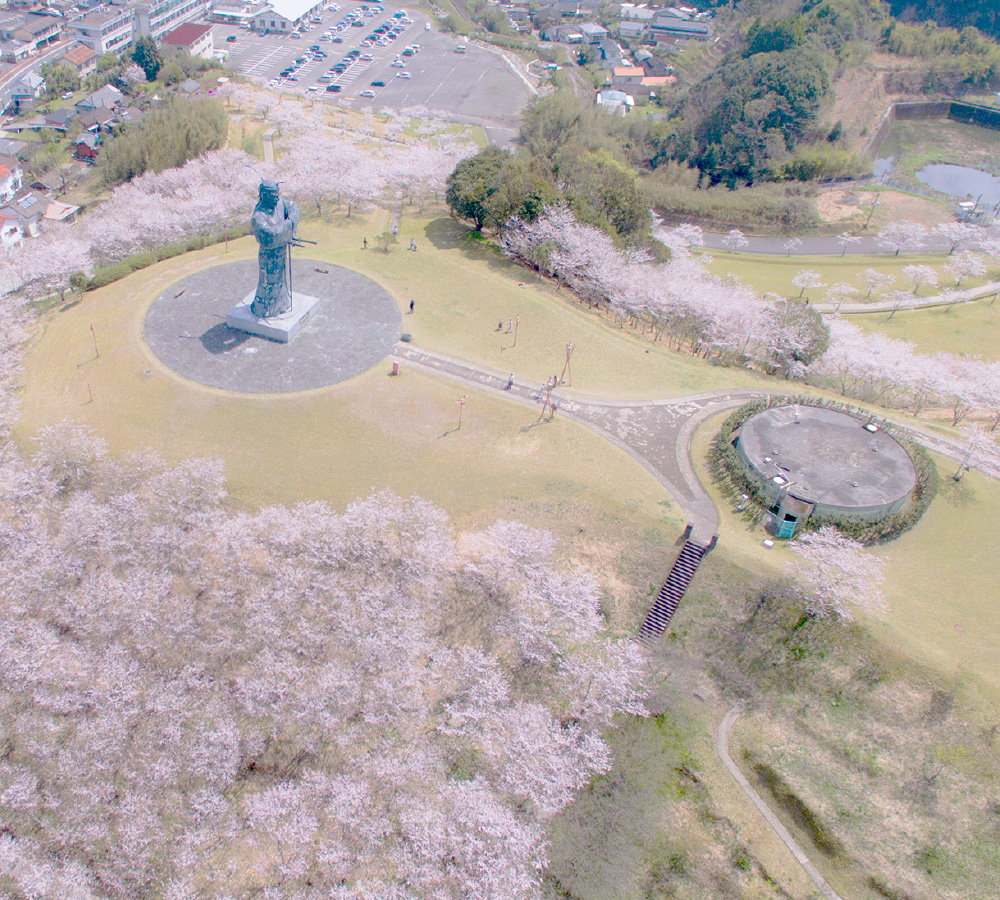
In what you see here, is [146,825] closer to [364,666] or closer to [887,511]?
[364,666]

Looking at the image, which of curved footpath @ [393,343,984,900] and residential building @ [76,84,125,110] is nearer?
curved footpath @ [393,343,984,900]

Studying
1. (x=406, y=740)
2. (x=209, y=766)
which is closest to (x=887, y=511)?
(x=406, y=740)

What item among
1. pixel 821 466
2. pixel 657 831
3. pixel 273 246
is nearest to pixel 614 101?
pixel 273 246

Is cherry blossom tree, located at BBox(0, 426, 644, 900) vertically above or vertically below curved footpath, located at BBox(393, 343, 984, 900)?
below

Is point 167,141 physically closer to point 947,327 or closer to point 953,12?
point 947,327

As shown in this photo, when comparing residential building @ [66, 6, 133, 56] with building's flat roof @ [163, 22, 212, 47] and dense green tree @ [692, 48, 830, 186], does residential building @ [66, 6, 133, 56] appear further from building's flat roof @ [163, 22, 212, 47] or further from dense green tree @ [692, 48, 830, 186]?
dense green tree @ [692, 48, 830, 186]

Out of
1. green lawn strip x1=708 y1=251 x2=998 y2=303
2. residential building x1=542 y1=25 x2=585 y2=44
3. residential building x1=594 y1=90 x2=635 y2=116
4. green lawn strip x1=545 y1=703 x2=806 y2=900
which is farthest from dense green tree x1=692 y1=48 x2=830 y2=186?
green lawn strip x1=545 y1=703 x2=806 y2=900
